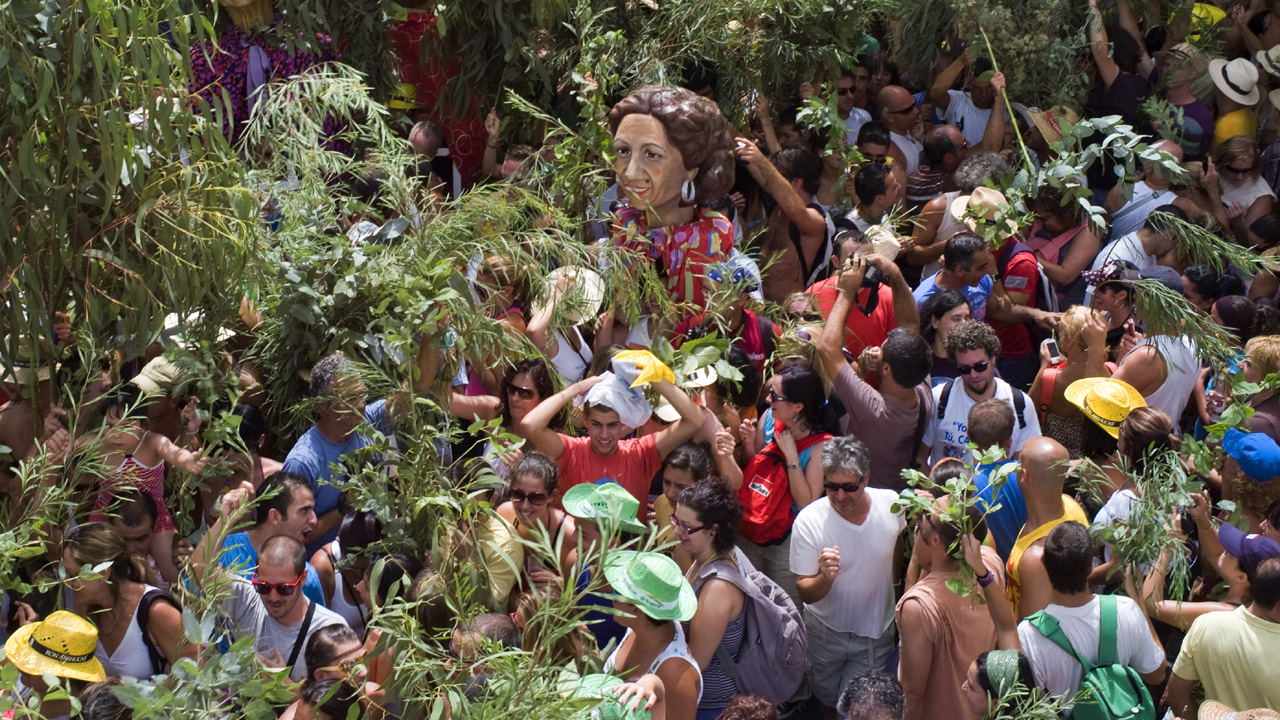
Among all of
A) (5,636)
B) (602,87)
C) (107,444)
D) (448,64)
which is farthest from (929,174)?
(5,636)

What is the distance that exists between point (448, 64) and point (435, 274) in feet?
10.9

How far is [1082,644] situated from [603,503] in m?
1.56

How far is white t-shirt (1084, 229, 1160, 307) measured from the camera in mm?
6539

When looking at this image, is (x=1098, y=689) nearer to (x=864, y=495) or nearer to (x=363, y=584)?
(x=864, y=495)

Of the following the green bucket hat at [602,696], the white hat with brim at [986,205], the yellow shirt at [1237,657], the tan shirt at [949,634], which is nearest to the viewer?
the green bucket hat at [602,696]

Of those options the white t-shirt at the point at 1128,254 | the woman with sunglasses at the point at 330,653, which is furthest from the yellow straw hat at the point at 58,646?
the white t-shirt at the point at 1128,254

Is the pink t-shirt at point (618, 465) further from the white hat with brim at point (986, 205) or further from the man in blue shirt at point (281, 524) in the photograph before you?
the white hat with brim at point (986, 205)

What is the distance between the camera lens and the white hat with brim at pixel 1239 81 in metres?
7.95

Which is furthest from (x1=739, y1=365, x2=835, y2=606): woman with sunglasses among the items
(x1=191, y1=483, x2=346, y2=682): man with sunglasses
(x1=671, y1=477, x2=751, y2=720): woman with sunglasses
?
(x1=191, y1=483, x2=346, y2=682): man with sunglasses

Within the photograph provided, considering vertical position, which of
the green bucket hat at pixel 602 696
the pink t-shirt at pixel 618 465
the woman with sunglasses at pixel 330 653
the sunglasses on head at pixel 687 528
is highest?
the green bucket hat at pixel 602 696

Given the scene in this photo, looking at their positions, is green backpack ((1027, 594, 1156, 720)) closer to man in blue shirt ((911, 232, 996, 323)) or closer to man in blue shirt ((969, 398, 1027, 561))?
man in blue shirt ((969, 398, 1027, 561))

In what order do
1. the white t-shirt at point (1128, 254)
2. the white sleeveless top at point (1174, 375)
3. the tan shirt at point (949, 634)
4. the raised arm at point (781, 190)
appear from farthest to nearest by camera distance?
the raised arm at point (781, 190)
the white t-shirt at point (1128, 254)
the white sleeveless top at point (1174, 375)
the tan shirt at point (949, 634)

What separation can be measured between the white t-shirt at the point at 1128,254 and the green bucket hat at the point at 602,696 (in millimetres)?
3696

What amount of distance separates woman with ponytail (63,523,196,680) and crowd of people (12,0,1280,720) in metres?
0.01
